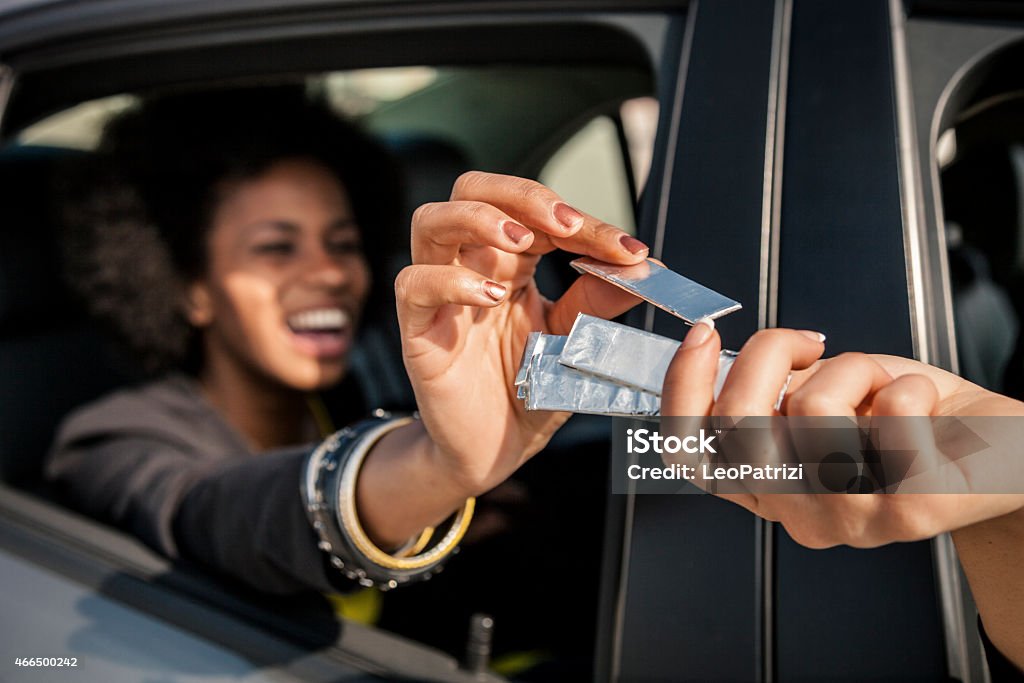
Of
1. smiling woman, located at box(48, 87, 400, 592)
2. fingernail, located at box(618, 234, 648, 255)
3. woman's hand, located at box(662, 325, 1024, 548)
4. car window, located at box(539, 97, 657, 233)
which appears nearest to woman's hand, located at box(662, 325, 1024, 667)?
woman's hand, located at box(662, 325, 1024, 548)

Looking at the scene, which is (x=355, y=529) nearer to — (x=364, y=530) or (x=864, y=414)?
(x=364, y=530)

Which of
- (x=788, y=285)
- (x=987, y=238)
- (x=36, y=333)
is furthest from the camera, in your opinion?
(x=987, y=238)

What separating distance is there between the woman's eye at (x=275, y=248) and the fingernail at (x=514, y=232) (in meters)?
1.13

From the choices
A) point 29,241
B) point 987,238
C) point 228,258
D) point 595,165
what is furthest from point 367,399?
point 595,165

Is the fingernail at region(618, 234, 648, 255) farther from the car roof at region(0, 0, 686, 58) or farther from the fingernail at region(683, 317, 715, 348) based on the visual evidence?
the car roof at region(0, 0, 686, 58)

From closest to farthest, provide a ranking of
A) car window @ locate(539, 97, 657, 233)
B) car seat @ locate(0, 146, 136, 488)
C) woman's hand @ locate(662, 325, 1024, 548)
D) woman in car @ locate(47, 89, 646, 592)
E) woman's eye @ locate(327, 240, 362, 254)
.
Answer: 1. woman's hand @ locate(662, 325, 1024, 548)
2. woman in car @ locate(47, 89, 646, 592)
3. car seat @ locate(0, 146, 136, 488)
4. woman's eye @ locate(327, 240, 362, 254)
5. car window @ locate(539, 97, 657, 233)

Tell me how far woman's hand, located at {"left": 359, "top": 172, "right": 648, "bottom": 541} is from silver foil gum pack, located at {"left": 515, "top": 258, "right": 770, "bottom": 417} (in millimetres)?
73

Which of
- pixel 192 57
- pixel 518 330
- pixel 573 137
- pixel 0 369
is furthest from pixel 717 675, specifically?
pixel 573 137

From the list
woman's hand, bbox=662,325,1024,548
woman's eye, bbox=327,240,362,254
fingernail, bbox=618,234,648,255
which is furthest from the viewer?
woman's eye, bbox=327,240,362,254

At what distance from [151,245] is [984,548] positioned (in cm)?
175

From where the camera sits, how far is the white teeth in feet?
5.73

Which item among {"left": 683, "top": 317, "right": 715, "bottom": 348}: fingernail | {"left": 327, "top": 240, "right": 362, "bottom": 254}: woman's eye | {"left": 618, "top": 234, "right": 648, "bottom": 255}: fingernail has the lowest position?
{"left": 683, "top": 317, "right": 715, "bottom": 348}: fingernail

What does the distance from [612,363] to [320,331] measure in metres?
1.22

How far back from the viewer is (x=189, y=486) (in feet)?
4.34
